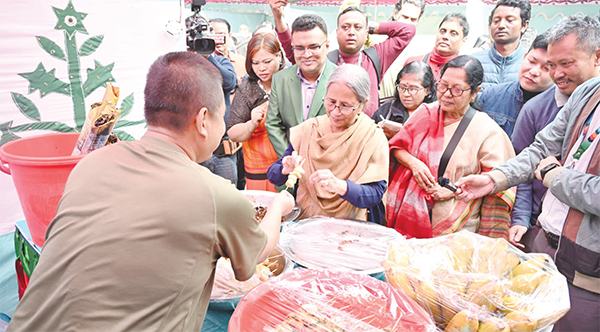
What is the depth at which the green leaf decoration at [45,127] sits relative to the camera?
6.96 ft

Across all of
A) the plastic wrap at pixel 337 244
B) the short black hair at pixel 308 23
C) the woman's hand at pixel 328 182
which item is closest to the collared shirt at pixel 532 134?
the plastic wrap at pixel 337 244

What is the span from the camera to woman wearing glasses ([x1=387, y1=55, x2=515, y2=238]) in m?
1.81

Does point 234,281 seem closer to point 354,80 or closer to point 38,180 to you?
point 38,180

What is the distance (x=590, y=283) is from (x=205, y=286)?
4.56ft

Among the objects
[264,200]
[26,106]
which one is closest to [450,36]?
[264,200]

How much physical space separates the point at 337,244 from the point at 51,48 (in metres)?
2.04

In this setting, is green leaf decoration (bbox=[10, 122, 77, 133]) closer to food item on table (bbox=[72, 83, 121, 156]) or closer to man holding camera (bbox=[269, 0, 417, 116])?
food item on table (bbox=[72, 83, 121, 156])

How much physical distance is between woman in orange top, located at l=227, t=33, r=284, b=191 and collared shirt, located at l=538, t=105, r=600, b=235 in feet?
5.49

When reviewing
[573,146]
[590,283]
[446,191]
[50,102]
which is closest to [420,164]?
[446,191]

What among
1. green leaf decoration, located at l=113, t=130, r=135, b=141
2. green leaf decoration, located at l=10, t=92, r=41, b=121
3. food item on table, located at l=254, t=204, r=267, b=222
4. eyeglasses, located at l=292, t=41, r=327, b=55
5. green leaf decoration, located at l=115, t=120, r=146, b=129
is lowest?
food item on table, located at l=254, t=204, r=267, b=222

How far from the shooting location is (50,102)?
223 centimetres

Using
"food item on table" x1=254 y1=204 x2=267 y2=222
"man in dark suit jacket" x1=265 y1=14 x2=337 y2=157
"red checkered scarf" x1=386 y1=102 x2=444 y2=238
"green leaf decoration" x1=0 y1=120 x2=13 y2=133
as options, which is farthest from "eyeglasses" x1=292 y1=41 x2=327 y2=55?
"green leaf decoration" x1=0 y1=120 x2=13 y2=133

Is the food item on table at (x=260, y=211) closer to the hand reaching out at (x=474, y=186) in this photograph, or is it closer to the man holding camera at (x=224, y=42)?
the hand reaching out at (x=474, y=186)

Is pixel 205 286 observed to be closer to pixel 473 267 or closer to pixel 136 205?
pixel 136 205
